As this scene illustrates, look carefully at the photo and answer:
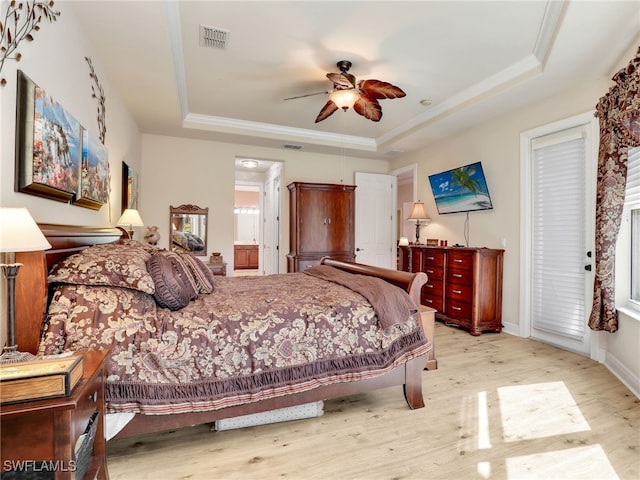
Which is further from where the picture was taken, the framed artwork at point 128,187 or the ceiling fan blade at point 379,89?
the framed artwork at point 128,187

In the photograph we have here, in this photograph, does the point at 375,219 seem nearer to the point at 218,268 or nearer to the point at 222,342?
the point at 218,268

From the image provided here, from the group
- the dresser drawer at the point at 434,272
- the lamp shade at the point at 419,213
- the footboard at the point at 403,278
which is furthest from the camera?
the lamp shade at the point at 419,213

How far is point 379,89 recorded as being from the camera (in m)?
3.08

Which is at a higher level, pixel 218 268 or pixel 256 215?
pixel 256 215

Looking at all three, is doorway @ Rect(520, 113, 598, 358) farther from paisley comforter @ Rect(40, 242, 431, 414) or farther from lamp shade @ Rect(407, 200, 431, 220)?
paisley comforter @ Rect(40, 242, 431, 414)

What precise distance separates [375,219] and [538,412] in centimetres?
441

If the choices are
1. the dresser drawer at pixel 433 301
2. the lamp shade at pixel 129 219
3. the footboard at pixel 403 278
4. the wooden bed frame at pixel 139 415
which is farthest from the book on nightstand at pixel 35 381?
the dresser drawer at pixel 433 301

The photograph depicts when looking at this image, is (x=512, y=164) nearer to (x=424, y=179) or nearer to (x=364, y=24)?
(x=424, y=179)

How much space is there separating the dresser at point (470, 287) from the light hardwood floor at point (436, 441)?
1360mm

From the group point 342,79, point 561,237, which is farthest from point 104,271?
point 561,237

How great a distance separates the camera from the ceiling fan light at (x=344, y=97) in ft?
10.1

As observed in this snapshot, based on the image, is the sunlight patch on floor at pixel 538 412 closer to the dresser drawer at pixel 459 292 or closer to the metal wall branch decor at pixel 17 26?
the dresser drawer at pixel 459 292

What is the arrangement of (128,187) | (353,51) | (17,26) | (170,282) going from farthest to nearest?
(128,187), (353,51), (170,282), (17,26)

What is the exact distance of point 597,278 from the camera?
9.34ft
